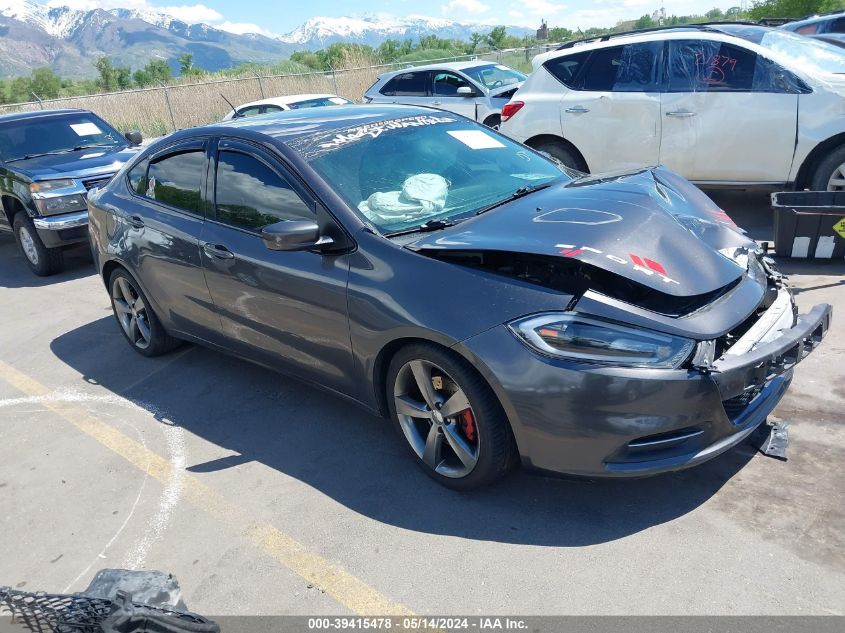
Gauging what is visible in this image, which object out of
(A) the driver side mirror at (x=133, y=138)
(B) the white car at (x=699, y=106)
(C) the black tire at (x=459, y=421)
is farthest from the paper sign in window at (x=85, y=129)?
(C) the black tire at (x=459, y=421)

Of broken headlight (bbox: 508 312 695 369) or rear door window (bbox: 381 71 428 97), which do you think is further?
rear door window (bbox: 381 71 428 97)

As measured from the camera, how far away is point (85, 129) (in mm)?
9109

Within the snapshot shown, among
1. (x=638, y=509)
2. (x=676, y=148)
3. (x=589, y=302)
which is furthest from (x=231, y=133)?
(x=676, y=148)

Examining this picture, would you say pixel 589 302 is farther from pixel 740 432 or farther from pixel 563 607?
pixel 563 607

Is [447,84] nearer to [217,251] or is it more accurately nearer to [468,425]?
[217,251]

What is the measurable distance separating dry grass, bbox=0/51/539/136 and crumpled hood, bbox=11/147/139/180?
1467 cm

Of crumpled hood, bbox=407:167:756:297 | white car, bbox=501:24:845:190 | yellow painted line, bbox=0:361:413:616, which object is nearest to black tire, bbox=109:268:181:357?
yellow painted line, bbox=0:361:413:616

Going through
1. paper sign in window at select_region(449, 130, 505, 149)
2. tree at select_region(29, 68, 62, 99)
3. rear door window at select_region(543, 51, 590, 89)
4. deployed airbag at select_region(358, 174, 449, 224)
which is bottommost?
tree at select_region(29, 68, 62, 99)

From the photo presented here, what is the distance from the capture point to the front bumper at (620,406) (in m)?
2.64

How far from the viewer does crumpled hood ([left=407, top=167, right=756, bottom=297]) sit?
2.92 meters

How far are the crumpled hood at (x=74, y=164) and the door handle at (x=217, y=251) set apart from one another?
A: 483 cm

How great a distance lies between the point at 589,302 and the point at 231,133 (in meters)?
2.46

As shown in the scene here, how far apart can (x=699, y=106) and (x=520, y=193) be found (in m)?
3.75

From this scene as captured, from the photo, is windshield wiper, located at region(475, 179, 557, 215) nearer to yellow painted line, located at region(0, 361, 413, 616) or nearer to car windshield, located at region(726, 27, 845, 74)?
yellow painted line, located at region(0, 361, 413, 616)
